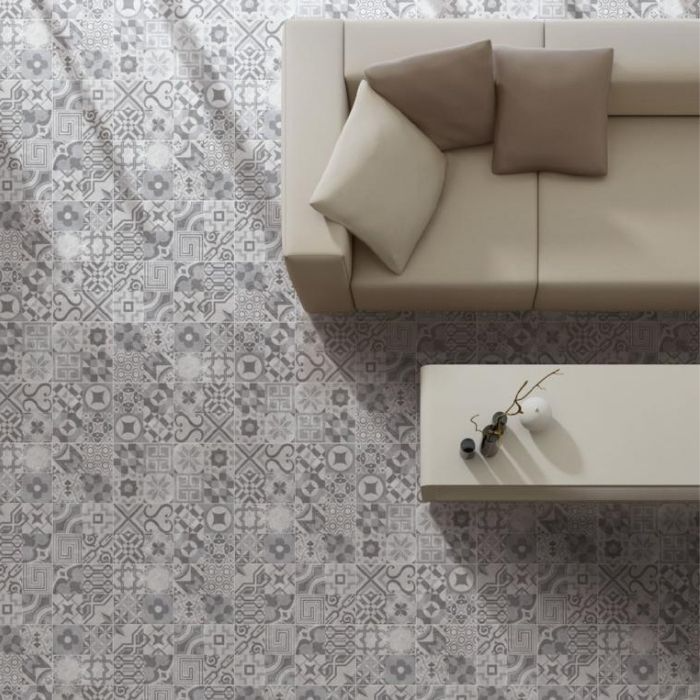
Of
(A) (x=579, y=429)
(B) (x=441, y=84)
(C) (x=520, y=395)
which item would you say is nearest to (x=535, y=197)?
(B) (x=441, y=84)

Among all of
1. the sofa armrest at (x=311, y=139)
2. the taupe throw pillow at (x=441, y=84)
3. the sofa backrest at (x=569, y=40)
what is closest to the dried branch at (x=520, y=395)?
the sofa armrest at (x=311, y=139)

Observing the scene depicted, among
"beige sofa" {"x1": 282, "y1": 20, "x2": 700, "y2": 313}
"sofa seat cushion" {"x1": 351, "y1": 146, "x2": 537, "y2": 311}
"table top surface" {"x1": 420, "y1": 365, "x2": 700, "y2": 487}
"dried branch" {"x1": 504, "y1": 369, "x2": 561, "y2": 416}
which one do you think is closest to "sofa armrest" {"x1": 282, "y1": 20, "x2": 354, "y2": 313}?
"beige sofa" {"x1": 282, "y1": 20, "x2": 700, "y2": 313}

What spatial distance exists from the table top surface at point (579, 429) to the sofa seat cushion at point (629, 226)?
1.05 ft

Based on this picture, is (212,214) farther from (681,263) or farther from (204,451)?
(681,263)

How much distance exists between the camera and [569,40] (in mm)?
2969

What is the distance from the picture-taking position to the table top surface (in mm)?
2719

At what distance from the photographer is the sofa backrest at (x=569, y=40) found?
116 inches

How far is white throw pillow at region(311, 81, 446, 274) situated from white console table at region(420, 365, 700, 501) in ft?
1.62

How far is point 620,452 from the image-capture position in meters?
2.73

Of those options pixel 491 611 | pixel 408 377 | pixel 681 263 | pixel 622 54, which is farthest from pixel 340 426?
pixel 622 54

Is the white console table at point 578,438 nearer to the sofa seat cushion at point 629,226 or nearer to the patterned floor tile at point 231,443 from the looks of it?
the sofa seat cushion at point 629,226

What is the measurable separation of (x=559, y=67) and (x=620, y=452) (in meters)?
1.24

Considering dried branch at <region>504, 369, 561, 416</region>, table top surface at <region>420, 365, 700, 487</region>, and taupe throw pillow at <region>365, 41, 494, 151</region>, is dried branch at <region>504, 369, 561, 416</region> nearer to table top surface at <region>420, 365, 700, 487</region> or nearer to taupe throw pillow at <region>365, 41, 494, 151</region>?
table top surface at <region>420, 365, 700, 487</region>

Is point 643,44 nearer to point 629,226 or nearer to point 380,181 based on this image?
point 629,226
